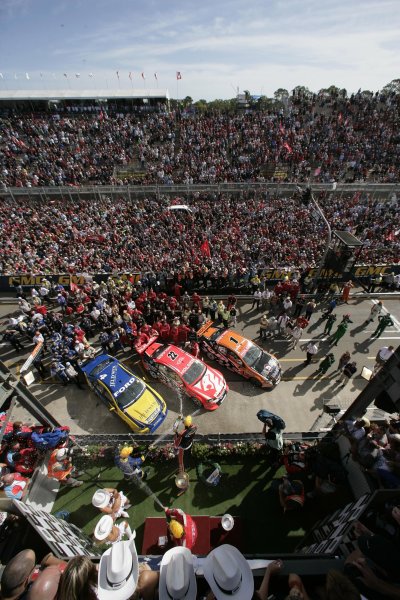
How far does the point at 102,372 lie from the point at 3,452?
135 inches

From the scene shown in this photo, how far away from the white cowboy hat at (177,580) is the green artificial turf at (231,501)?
13.2 feet

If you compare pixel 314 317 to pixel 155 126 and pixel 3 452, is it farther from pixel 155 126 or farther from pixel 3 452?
pixel 155 126

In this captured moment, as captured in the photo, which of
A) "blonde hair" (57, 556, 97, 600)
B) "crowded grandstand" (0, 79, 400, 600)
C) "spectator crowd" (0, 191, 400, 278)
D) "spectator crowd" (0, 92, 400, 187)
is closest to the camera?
"blonde hair" (57, 556, 97, 600)

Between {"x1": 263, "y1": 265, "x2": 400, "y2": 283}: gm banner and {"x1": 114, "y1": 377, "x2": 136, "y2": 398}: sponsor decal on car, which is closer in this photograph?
{"x1": 114, "y1": 377, "x2": 136, "y2": 398}: sponsor decal on car

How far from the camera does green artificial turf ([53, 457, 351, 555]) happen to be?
7627mm

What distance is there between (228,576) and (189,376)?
675 centimetres

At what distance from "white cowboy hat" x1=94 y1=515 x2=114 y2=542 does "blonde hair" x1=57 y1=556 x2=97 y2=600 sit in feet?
8.06

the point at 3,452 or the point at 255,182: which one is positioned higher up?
the point at 255,182

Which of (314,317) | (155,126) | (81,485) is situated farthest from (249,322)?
(155,126)

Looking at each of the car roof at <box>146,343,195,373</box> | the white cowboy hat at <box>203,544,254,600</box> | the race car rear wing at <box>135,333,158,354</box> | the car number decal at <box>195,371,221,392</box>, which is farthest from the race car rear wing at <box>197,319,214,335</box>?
the white cowboy hat at <box>203,544,254,600</box>

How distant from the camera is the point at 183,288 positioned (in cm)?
1636

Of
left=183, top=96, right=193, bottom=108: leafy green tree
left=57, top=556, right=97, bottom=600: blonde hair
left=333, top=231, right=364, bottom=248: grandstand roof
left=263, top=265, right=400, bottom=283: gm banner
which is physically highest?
left=183, top=96, right=193, bottom=108: leafy green tree

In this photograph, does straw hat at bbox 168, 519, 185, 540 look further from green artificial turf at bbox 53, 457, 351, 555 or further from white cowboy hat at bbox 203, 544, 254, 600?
white cowboy hat at bbox 203, 544, 254, 600

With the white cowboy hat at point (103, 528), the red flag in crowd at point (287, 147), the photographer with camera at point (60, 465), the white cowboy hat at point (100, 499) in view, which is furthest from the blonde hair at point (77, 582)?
the red flag in crowd at point (287, 147)
